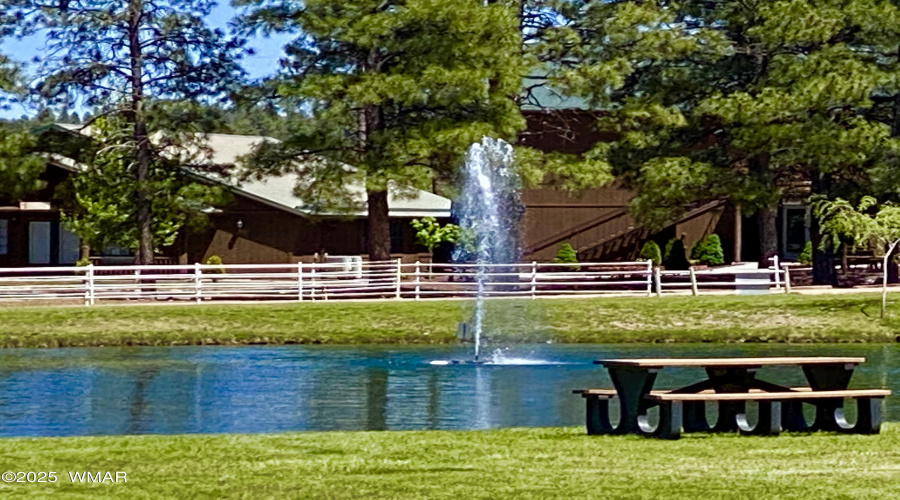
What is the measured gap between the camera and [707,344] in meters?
33.8

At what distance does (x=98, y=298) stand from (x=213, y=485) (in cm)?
2855

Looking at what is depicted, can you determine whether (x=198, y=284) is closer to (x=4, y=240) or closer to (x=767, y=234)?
(x=4, y=240)

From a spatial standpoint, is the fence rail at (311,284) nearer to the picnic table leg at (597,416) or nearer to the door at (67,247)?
the door at (67,247)

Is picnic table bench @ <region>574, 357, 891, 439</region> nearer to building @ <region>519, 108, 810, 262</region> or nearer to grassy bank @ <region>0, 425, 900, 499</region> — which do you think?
grassy bank @ <region>0, 425, 900, 499</region>

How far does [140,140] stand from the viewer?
45062 millimetres

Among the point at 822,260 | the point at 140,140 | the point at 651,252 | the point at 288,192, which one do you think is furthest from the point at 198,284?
the point at 651,252

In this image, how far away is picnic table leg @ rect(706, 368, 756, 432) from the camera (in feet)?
52.0

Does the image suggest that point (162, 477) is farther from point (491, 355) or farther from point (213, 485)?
point (491, 355)

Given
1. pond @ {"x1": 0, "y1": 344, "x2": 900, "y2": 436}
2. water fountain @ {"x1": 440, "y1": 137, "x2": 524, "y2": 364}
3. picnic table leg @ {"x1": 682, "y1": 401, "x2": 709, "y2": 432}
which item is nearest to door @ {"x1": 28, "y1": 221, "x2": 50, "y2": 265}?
water fountain @ {"x1": 440, "y1": 137, "x2": 524, "y2": 364}

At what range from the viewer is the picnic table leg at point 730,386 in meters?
15.9

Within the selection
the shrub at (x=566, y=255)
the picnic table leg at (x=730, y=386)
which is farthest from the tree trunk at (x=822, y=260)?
the picnic table leg at (x=730, y=386)

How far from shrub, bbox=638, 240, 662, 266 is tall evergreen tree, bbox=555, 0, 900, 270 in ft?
19.5

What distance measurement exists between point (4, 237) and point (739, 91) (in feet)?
74.2

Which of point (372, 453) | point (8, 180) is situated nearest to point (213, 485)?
point (372, 453)
